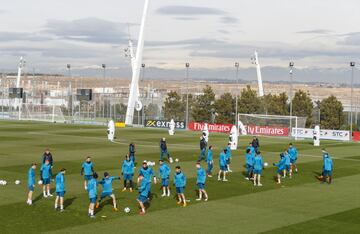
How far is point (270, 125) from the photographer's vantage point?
67750mm

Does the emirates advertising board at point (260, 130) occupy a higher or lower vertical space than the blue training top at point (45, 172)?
higher

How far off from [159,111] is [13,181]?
264ft

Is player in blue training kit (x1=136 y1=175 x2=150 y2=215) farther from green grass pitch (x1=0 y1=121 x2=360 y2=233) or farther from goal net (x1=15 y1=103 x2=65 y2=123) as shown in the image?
goal net (x1=15 y1=103 x2=65 y2=123)

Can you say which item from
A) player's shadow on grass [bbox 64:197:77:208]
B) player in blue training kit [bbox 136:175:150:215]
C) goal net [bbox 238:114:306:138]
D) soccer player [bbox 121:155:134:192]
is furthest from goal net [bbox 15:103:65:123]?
player in blue training kit [bbox 136:175:150:215]

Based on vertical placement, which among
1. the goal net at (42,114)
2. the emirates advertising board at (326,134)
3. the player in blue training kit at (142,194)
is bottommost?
the player in blue training kit at (142,194)


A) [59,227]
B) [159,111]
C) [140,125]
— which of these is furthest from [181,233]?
[159,111]

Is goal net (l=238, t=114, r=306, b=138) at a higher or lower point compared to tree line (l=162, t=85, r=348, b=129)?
lower

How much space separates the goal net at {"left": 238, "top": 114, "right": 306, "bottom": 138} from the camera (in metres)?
65.9

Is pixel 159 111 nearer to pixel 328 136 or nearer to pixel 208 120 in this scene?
pixel 208 120

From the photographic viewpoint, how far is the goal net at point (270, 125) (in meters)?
65.9

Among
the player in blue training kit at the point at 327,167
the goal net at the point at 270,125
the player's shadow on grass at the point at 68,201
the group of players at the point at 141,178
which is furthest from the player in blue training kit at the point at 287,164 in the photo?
the goal net at the point at 270,125

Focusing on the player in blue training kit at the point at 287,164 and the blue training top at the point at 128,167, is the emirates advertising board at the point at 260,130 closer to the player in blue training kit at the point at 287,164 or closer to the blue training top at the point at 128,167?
the player in blue training kit at the point at 287,164

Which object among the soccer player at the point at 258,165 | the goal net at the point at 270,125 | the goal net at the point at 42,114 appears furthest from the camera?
the goal net at the point at 42,114

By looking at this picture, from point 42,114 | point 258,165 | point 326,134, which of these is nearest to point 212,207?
point 258,165
